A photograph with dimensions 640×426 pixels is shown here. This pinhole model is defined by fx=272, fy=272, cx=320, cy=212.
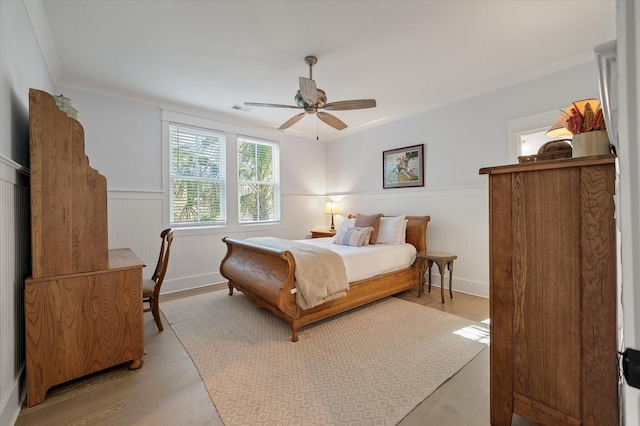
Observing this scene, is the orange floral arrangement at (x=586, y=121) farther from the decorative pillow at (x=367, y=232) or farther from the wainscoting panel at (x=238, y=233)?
the decorative pillow at (x=367, y=232)

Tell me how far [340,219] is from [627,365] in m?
5.10

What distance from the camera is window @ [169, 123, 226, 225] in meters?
4.03

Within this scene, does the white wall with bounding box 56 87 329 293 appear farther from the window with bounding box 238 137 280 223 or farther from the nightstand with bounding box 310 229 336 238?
the nightstand with bounding box 310 229 336 238

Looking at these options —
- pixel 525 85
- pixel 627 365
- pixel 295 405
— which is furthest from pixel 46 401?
pixel 525 85

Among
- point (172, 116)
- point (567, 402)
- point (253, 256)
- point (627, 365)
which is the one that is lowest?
point (567, 402)

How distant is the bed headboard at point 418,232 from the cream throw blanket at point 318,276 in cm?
157

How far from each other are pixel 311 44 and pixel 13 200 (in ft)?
8.17

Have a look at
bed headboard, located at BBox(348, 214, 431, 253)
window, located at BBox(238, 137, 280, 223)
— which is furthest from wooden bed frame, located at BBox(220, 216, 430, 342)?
window, located at BBox(238, 137, 280, 223)

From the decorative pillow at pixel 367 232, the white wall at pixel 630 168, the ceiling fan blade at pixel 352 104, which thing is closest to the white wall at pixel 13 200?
the ceiling fan blade at pixel 352 104

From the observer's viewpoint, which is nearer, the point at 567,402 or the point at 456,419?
the point at 567,402

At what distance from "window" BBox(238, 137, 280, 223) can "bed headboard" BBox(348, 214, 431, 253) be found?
241cm

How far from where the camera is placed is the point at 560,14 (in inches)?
85.0

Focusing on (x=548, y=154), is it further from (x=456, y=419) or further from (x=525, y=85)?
(x=525, y=85)

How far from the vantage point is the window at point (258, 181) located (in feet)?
15.5
